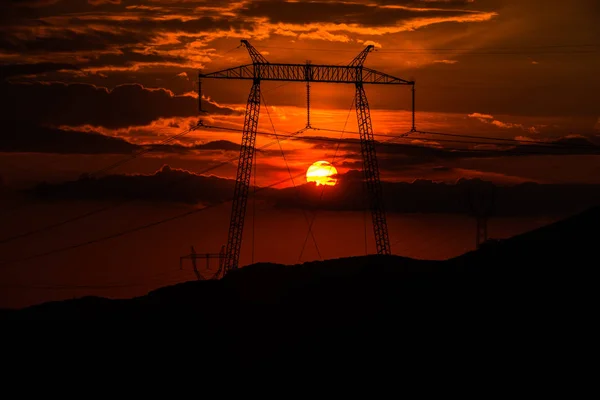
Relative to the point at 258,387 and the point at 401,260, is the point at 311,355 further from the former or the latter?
the point at 401,260

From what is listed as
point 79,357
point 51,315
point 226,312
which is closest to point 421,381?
point 226,312

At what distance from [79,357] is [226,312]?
1368 cm

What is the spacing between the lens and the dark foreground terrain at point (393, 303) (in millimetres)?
74688

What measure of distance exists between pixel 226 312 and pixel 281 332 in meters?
7.79

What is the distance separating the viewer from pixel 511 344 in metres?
72.3

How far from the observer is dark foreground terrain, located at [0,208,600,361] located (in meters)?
74.7

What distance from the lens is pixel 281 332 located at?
83875 mm

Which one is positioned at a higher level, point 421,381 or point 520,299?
point 520,299

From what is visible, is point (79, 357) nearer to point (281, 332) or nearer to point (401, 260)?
point (281, 332)

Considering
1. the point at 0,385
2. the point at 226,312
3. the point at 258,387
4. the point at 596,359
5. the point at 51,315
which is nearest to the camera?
the point at 596,359

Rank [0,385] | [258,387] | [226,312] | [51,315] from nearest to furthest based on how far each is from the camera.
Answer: [258,387]
[0,385]
[226,312]
[51,315]

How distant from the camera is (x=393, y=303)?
82.3 metres

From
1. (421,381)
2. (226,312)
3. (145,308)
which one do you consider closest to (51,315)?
(145,308)

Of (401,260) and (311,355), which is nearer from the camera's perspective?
(311,355)
